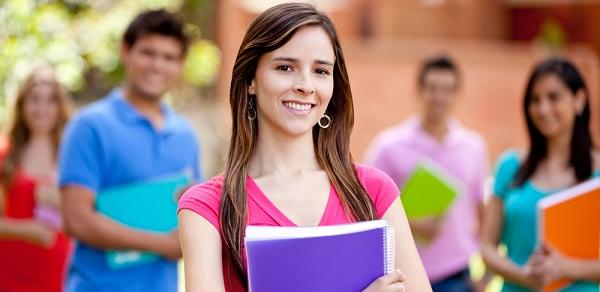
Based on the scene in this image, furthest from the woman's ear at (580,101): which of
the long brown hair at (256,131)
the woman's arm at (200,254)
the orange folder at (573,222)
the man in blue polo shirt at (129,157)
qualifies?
the woman's arm at (200,254)

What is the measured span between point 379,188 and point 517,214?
2052 millimetres

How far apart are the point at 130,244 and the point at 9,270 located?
1.33 meters

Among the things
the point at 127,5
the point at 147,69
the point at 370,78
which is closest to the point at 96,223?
the point at 147,69

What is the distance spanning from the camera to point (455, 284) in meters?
5.91

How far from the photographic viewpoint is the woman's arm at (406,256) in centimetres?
267

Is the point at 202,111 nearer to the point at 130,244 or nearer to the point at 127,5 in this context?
the point at 127,5

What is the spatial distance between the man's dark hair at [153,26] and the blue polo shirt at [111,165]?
305mm

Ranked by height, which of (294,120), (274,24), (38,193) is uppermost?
(274,24)

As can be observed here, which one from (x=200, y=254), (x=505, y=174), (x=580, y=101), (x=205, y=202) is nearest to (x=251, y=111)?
(x=205, y=202)

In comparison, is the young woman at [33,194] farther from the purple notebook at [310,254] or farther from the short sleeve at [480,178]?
the purple notebook at [310,254]

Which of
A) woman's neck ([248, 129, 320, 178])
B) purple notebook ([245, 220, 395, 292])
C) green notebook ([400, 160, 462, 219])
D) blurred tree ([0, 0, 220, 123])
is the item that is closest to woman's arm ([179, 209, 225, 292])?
purple notebook ([245, 220, 395, 292])

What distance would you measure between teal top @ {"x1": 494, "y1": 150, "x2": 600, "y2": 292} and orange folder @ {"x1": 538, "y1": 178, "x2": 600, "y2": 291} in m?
0.18

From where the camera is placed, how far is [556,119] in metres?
4.71

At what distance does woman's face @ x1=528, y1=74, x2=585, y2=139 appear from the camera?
471cm
